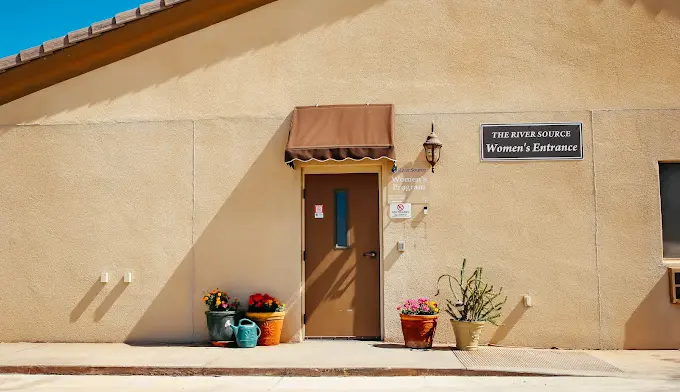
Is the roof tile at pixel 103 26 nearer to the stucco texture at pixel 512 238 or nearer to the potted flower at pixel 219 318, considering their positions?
the potted flower at pixel 219 318

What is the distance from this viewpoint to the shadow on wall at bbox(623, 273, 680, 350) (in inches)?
393

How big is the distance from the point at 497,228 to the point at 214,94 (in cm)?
478

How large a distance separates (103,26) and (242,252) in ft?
13.0

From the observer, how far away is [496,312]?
10.1 metres

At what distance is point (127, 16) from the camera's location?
1029 centimetres

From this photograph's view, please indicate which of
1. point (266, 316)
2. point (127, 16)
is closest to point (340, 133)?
point (266, 316)

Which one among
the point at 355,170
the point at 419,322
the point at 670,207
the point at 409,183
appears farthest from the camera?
the point at 355,170

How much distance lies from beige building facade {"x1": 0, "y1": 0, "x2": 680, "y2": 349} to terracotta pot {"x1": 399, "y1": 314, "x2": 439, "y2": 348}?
19.9 inches

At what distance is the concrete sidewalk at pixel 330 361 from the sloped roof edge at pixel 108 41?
4.11 m

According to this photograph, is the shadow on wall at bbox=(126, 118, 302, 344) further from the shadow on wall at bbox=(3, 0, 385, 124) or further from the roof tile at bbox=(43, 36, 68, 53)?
the roof tile at bbox=(43, 36, 68, 53)

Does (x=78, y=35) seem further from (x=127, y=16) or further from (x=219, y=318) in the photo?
(x=219, y=318)

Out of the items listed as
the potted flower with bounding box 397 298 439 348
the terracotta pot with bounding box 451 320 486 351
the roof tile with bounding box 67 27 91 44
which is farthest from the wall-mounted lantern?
the roof tile with bounding box 67 27 91 44

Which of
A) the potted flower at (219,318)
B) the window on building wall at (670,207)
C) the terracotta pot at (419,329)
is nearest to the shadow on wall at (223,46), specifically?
the potted flower at (219,318)

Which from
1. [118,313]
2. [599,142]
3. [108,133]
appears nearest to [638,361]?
[599,142]
